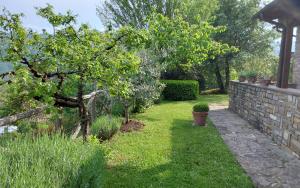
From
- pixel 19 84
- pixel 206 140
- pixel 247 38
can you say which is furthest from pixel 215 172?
pixel 247 38

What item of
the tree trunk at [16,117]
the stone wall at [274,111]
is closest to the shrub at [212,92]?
the stone wall at [274,111]

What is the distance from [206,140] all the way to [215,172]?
213 cm

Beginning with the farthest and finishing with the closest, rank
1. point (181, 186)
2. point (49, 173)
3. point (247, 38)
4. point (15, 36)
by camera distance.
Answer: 1. point (247, 38)
2. point (181, 186)
3. point (15, 36)
4. point (49, 173)

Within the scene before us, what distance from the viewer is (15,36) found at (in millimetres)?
4035

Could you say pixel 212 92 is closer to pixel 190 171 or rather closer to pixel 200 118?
pixel 200 118

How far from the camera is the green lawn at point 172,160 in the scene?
4.62m

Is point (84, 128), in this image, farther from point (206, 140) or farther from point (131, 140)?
point (206, 140)

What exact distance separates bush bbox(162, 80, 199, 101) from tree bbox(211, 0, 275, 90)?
4051 millimetres

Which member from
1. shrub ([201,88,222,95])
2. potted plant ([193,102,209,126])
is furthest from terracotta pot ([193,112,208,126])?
shrub ([201,88,222,95])

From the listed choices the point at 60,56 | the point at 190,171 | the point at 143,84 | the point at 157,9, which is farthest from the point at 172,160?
the point at 157,9

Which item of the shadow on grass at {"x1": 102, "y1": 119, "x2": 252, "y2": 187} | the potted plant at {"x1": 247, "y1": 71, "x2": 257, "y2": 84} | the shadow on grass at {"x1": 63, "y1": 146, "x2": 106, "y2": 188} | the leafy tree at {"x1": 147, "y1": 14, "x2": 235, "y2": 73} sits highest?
the leafy tree at {"x1": 147, "y1": 14, "x2": 235, "y2": 73}

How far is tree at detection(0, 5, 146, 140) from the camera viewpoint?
13.0ft

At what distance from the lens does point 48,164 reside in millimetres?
3154

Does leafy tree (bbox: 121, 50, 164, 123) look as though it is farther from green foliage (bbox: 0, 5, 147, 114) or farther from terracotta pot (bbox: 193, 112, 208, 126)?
green foliage (bbox: 0, 5, 147, 114)
